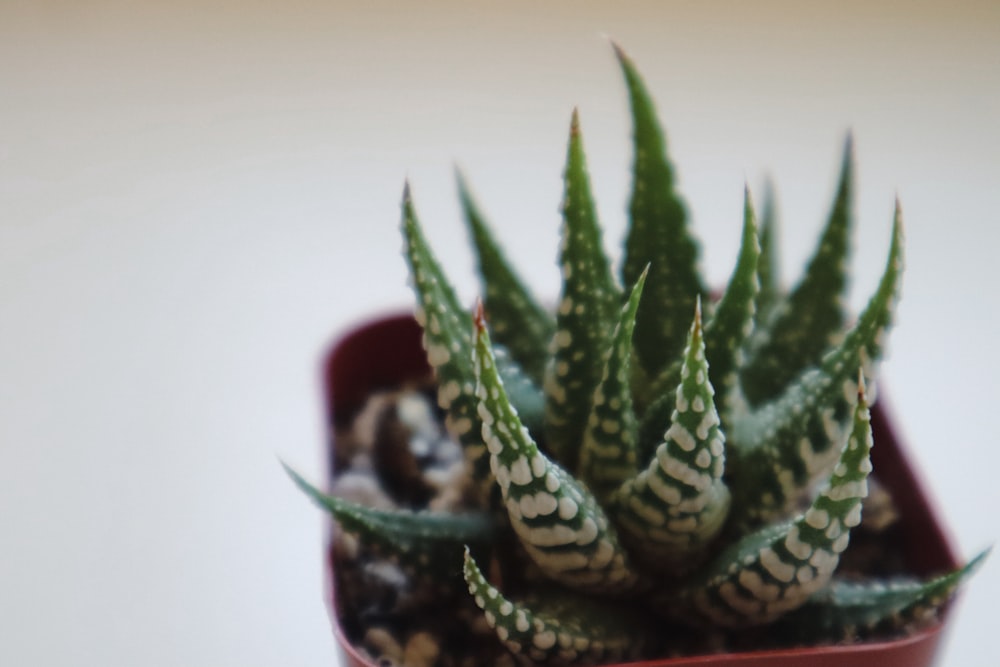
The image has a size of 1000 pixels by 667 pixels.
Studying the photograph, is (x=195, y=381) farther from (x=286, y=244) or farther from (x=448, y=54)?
(x=448, y=54)

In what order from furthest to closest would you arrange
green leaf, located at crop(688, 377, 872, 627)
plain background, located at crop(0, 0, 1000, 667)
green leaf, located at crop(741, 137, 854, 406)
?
1. plain background, located at crop(0, 0, 1000, 667)
2. green leaf, located at crop(741, 137, 854, 406)
3. green leaf, located at crop(688, 377, 872, 627)

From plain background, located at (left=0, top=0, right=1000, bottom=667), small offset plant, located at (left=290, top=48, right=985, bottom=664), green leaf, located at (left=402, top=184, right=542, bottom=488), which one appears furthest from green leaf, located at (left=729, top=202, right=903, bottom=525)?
plain background, located at (left=0, top=0, right=1000, bottom=667)

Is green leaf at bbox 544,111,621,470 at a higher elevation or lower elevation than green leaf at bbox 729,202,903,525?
higher

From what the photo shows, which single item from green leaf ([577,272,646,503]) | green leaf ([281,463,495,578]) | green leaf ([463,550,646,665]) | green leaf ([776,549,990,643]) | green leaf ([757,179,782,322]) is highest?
green leaf ([757,179,782,322])

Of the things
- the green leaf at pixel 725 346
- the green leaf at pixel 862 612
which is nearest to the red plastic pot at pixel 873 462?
the green leaf at pixel 862 612

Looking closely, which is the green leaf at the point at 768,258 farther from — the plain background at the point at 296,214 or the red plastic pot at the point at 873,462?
the plain background at the point at 296,214

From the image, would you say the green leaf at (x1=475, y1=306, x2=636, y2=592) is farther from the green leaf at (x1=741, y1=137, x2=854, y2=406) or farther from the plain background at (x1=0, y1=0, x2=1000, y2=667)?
the plain background at (x1=0, y1=0, x2=1000, y2=667)

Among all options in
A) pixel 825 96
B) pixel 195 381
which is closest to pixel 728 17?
pixel 825 96
